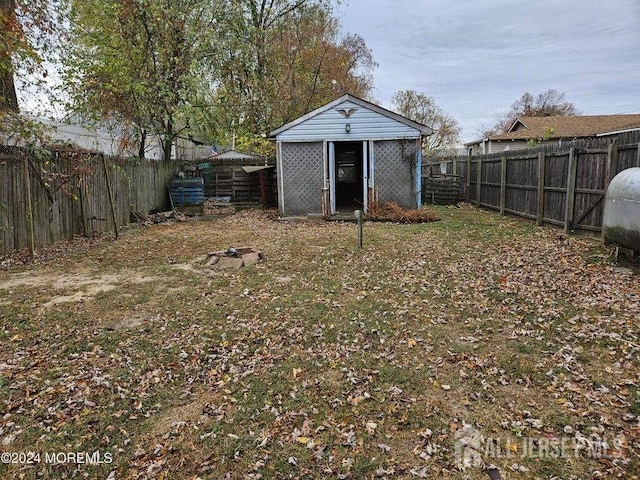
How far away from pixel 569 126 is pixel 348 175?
52.2 feet

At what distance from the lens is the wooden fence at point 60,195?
22.3ft

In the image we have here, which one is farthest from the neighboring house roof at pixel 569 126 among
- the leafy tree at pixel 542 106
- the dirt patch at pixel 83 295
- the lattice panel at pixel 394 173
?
the dirt patch at pixel 83 295

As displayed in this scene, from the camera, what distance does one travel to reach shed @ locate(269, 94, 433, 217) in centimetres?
1198

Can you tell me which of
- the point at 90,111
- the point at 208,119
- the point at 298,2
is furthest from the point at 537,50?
the point at 90,111

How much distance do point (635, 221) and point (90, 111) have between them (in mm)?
13509

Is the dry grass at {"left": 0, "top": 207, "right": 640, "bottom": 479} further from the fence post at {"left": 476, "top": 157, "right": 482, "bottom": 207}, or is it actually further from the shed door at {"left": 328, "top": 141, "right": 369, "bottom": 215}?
the fence post at {"left": 476, "top": 157, "right": 482, "bottom": 207}

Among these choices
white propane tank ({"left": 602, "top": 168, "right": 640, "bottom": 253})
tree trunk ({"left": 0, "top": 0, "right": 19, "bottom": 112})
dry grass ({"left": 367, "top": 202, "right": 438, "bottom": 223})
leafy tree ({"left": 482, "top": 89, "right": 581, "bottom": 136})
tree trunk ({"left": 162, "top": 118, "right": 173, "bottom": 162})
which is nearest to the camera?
white propane tank ({"left": 602, "top": 168, "right": 640, "bottom": 253})

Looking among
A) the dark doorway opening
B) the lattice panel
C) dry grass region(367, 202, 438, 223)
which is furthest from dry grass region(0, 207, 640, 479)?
the dark doorway opening

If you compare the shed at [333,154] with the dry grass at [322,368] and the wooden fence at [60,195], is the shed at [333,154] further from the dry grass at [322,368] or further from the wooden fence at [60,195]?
the dry grass at [322,368]

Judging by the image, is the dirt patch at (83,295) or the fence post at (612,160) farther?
the fence post at (612,160)

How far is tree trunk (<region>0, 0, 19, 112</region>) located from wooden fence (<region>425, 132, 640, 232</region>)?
967cm

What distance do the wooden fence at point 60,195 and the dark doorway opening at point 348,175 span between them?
22.9 feet

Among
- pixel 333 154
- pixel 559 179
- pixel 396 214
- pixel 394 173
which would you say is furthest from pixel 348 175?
pixel 559 179

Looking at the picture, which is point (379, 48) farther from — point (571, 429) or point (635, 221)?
point (571, 429)
